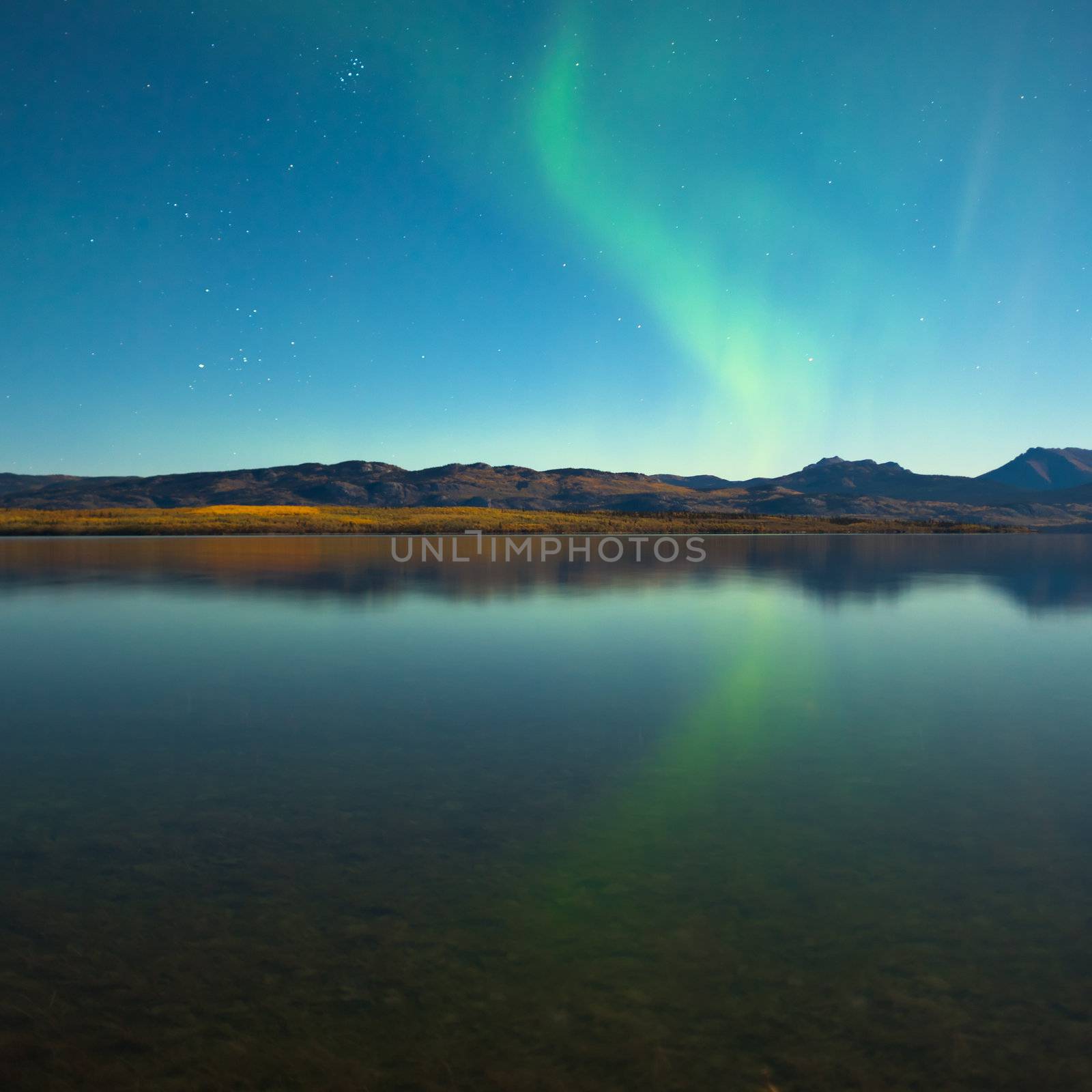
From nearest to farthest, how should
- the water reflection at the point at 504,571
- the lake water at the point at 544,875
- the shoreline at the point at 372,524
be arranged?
the lake water at the point at 544,875, the water reflection at the point at 504,571, the shoreline at the point at 372,524

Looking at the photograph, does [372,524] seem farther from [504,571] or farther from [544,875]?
[544,875]

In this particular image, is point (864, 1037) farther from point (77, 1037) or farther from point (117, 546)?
point (117, 546)

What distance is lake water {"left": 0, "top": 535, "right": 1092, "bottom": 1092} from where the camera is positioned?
164 inches

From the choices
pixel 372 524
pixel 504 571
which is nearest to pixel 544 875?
pixel 504 571

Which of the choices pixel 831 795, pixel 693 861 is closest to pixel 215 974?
pixel 693 861

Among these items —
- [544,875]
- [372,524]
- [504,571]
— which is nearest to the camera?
[544,875]

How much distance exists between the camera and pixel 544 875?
20.0ft

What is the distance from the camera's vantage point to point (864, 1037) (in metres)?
4.25

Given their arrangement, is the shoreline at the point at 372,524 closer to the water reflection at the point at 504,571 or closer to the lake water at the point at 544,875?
the water reflection at the point at 504,571

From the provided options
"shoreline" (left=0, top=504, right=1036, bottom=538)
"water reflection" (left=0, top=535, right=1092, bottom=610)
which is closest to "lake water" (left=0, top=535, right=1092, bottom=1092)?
"water reflection" (left=0, top=535, right=1092, bottom=610)

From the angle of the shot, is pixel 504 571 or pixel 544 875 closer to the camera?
pixel 544 875

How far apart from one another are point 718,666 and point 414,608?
36.9 ft

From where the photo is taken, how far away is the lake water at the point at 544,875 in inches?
164

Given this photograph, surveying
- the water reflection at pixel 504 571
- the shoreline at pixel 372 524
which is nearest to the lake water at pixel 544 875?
the water reflection at pixel 504 571
